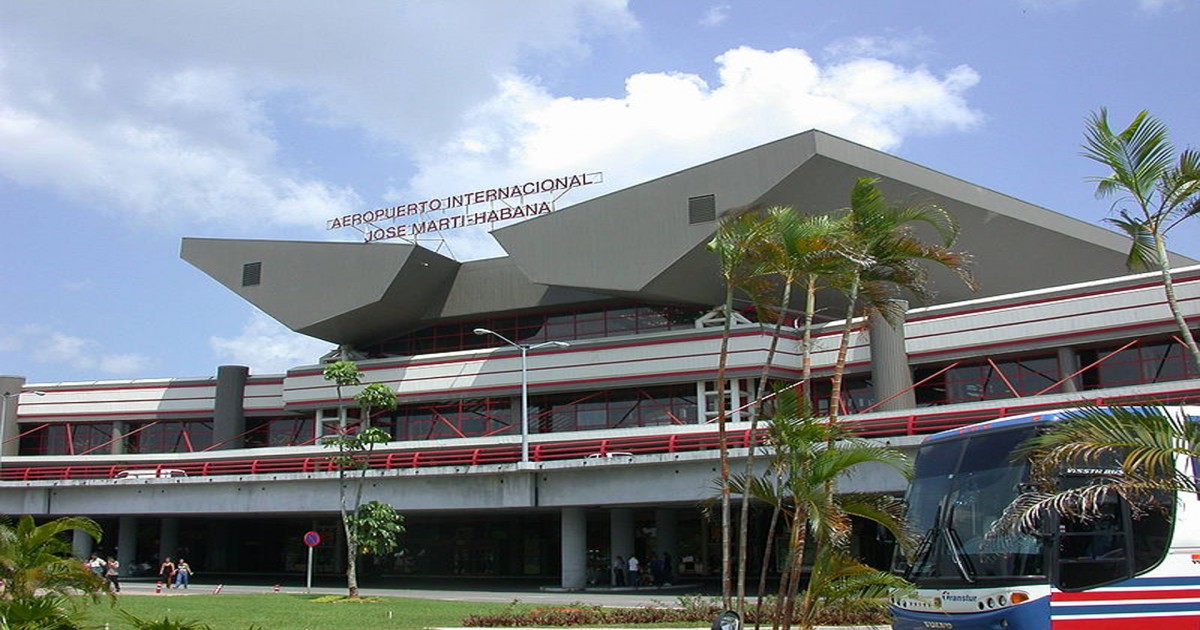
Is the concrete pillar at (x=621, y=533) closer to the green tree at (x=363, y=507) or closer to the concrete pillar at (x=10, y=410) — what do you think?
the green tree at (x=363, y=507)

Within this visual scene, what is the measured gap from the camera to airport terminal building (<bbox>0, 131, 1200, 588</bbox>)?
3891 centimetres

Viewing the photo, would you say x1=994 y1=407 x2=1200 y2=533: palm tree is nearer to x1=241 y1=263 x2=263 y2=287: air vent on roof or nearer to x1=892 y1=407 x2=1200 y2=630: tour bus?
x1=892 y1=407 x2=1200 y2=630: tour bus

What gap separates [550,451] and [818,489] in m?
27.4

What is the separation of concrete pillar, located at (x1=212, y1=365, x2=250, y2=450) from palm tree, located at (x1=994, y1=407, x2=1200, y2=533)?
51587 mm

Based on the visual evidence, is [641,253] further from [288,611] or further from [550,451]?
[288,611]

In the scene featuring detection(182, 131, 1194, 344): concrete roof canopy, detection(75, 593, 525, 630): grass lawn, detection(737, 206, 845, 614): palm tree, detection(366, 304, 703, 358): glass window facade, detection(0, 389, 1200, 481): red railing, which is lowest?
detection(75, 593, 525, 630): grass lawn

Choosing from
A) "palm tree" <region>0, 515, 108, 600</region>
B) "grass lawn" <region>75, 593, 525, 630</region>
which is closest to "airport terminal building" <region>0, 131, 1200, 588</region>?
"grass lawn" <region>75, 593, 525, 630</region>

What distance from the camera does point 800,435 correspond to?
584 inches

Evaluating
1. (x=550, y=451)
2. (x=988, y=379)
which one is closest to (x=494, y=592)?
(x=550, y=451)

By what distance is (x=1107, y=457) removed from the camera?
40.3 ft

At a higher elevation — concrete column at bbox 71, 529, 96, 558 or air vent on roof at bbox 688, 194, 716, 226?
air vent on roof at bbox 688, 194, 716, 226

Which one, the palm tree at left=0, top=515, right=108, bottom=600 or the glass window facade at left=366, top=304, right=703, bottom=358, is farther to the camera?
the glass window facade at left=366, top=304, right=703, bottom=358

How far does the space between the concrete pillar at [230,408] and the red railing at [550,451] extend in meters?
5.78

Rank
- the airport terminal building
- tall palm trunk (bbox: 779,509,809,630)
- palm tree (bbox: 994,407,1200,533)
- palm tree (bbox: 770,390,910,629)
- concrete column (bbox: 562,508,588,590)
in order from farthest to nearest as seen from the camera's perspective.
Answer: concrete column (bbox: 562,508,588,590)
the airport terminal building
tall palm trunk (bbox: 779,509,809,630)
palm tree (bbox: 770,390,910,629)
palm tree (bbox: 994,407,1200,533)
